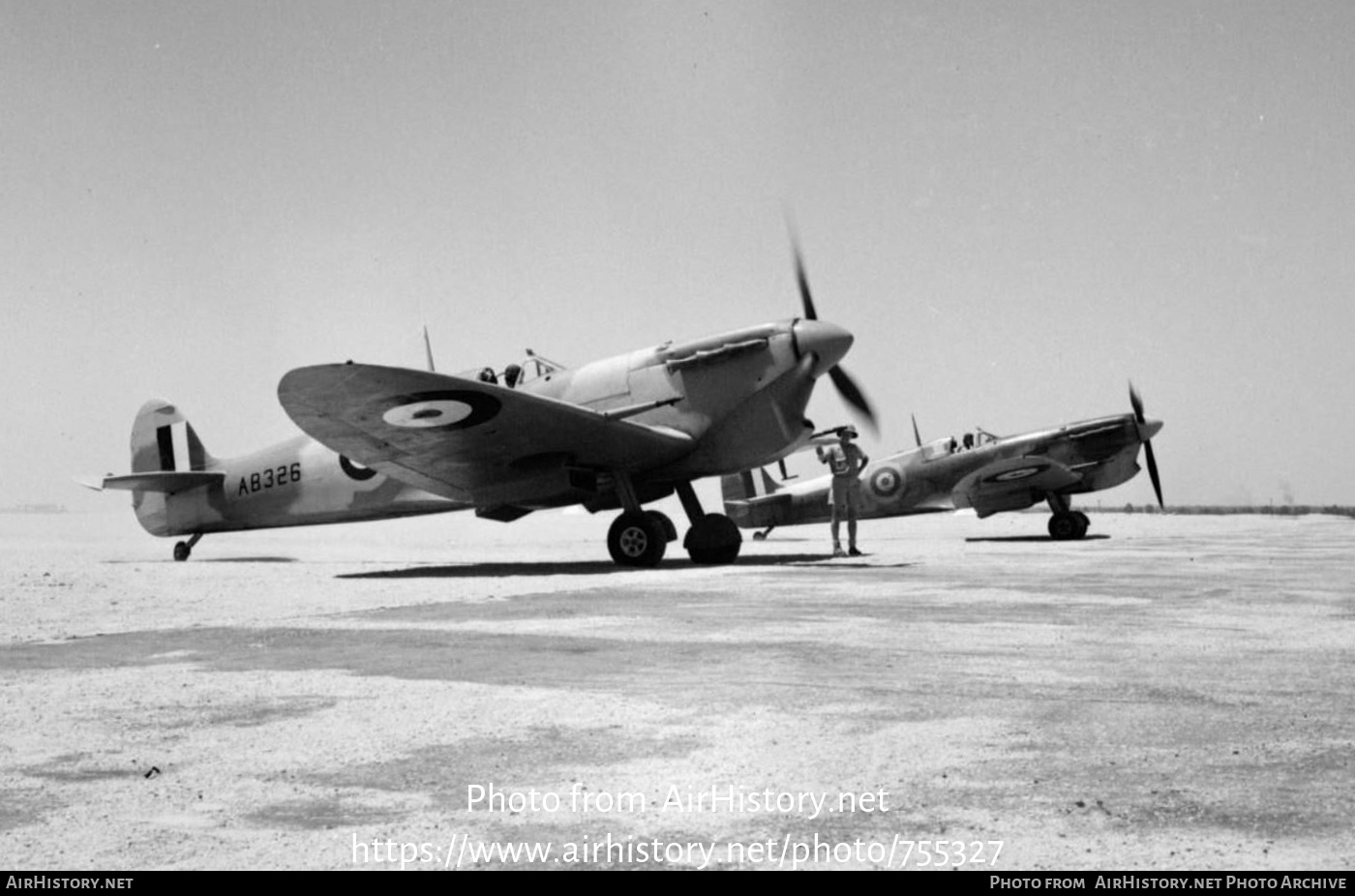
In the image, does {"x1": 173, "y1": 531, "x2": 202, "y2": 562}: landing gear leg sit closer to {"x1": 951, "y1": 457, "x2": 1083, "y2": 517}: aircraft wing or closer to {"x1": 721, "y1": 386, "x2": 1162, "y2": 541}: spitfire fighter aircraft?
{"x1": 721, "y1": 386, "x2": 1162, "y2": 541}: spitfire fighter aircraft

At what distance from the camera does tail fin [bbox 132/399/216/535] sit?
2000cm

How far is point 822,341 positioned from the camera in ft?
47.7

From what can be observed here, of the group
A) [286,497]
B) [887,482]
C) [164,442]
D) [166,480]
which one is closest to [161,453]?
[164,442]

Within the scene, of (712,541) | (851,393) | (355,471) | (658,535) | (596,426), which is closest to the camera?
(596,426)

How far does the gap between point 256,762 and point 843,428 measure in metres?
13.7

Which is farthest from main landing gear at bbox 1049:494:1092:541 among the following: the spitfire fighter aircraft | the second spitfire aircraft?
the second spitfire aircraft

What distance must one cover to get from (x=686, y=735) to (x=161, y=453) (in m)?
19.2

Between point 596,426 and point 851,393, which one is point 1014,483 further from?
point 596,426

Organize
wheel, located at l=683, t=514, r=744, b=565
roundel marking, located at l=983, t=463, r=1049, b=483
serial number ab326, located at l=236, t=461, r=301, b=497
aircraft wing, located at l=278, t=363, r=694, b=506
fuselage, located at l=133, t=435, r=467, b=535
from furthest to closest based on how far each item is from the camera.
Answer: roundel marking, located at l=983, t=463, r=1049, b=483
serial number ab326, located at l=236, t=461, r=301, b=497
fuselage, located at l=133, t=435, r=467, b=535
wheel, located at l=683, t=514, r=744, b=565
aircraft wing, located at l=278, t=363, r=694, b=506

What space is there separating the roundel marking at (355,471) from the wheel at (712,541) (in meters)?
5.23

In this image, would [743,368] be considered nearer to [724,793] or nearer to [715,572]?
[715,572]

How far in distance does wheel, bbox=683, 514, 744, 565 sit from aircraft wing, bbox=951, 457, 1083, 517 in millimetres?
10759

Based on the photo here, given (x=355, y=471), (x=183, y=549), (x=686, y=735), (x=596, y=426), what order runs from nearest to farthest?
(x=686, y=735), (x=596, y=426), (x=355, y=471), (x=183, y=549)

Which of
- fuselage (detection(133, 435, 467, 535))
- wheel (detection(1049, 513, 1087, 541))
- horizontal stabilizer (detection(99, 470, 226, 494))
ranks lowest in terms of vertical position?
wheel (detection(1049, 513, 1087, 541))
